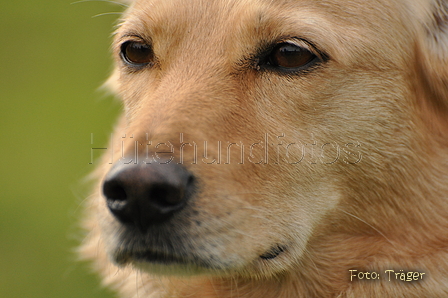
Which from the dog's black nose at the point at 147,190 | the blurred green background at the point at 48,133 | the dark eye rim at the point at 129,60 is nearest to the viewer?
the dog's black nose at the point at 147,190

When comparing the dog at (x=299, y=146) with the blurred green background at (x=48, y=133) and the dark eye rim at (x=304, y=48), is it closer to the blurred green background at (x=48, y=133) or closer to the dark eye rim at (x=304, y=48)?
the dark eye rim at (x=304, y=48)

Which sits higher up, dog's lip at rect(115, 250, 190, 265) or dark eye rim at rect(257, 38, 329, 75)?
dark eye rim at rect(257, 38, 329, 75)

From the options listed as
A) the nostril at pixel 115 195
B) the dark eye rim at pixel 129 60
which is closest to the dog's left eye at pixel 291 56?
the dark eye rim at pixel 129 60

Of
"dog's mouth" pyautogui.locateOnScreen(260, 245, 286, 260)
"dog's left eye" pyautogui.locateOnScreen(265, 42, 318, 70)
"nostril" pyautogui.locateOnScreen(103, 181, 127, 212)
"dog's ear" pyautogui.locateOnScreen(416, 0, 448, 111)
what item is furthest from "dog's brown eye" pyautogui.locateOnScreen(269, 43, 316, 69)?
"nostril" pyautogui.locateOnScreen(103, 181, 127, 212)

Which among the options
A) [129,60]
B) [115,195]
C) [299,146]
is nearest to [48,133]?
[129,60]

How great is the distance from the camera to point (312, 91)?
2.86 meters

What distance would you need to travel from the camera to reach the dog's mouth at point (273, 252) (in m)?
2.84

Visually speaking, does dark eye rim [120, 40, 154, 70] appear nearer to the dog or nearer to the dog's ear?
the dog

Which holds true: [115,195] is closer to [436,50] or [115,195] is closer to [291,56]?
[291,56]

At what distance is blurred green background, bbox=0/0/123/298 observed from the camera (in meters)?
6.53

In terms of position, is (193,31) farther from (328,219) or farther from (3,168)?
(3,168)

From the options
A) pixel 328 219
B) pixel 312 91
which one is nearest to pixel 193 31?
pixel 312 91

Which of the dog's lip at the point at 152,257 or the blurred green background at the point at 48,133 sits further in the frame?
the blurred green background at the point at 48,133

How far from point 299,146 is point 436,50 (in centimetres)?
111
